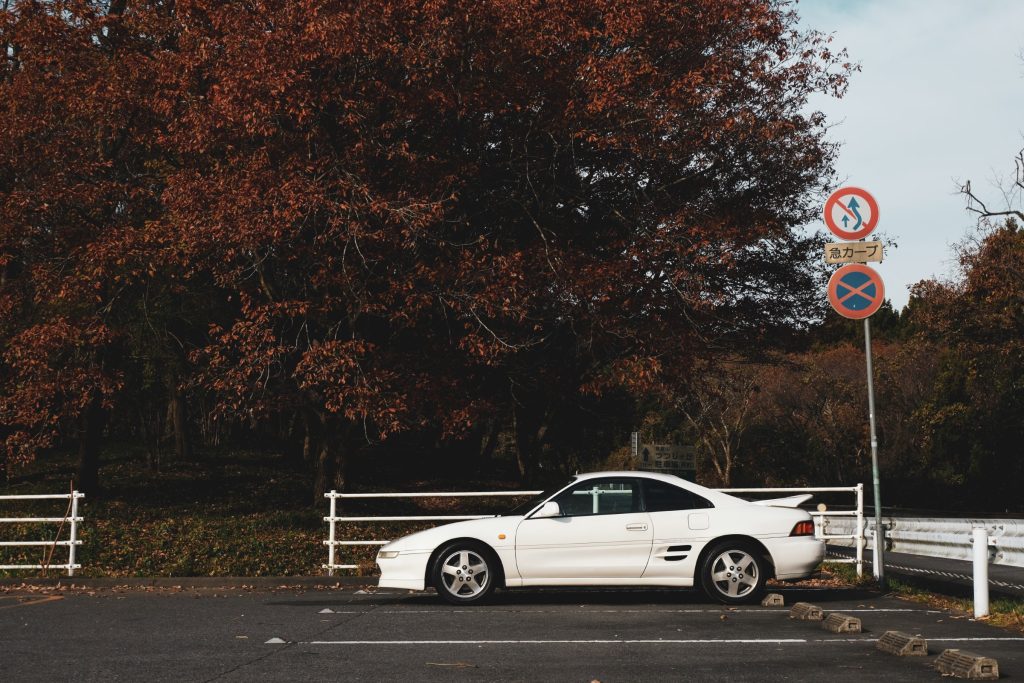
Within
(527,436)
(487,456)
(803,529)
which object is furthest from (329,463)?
(487,456)

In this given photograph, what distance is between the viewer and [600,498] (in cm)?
1202

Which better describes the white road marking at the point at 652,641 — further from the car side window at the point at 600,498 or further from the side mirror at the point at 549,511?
the car side window at the point at 600,498

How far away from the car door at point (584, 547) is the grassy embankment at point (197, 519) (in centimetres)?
403

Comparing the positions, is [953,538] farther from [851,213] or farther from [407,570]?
[407,570]

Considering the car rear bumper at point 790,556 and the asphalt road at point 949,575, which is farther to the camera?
the asphalt road at point 949,575

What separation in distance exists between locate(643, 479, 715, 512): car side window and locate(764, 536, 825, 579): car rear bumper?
79 centimetres

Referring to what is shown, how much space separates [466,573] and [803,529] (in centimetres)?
363

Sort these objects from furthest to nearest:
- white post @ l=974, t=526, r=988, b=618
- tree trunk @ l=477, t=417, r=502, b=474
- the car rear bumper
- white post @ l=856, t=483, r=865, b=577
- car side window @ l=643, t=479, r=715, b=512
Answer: tree trunk @ l=477, t=417, r=502, b=474
white post @ l=856, t=483, r=865, b=577
car side window @ l=643, t=479, r=715, b=512
the car rear bumper
white post @ l=974, t=526, r=988, b=618

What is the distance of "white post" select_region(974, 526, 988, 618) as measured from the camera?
984cm

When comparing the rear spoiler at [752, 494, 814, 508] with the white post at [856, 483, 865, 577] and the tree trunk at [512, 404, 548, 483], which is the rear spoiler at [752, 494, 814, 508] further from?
the tree trunk at [512, 404, 548, 483]

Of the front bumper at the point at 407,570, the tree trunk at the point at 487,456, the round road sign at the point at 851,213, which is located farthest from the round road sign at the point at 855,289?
the tree trunk at the point at 487,456

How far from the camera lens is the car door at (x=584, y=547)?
1176cm

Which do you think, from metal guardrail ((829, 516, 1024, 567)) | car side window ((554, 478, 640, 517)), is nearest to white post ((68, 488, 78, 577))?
car side window ((554, 478, 640, 517))

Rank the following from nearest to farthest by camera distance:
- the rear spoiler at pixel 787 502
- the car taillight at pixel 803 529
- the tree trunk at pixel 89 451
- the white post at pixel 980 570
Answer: the white post at pixel 980 570
the car taillight at pixel 803 529
the rear spoiler at pixel 787 502
the tree trunk at pixel 89 451
